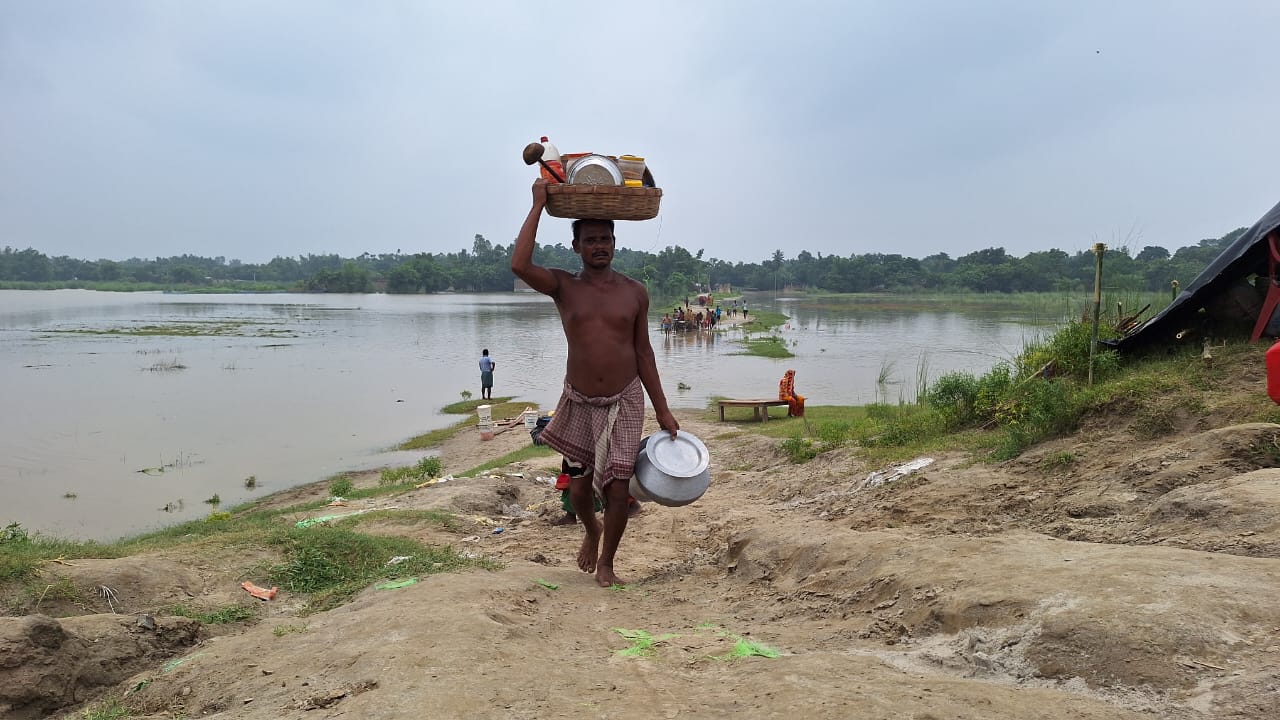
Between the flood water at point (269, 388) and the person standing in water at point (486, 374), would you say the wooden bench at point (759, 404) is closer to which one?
the flood water at point (269, 388)

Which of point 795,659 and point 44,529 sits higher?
point 795,659

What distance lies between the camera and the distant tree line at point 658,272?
81.6 metres

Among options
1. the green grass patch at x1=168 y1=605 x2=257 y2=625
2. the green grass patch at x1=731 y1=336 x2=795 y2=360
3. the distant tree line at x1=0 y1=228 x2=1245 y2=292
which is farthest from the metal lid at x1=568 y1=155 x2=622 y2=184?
the distant tree line at x1=0 y1=228 x2=1245 y2=292

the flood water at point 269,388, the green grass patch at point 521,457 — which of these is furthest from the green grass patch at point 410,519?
the flood water at point 269,388

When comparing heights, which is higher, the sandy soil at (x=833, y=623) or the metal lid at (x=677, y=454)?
the metal lid at (x=677, y=454)

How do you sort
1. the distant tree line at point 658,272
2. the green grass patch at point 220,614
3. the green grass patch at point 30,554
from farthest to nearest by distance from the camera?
1. the distant tree line at point 658,272
2. the green grass patch at point 30,554
3. the green grass patch at point 220,614

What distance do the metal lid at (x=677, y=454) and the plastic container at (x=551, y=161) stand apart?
62.4 inches

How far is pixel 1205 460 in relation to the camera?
14.6 feet

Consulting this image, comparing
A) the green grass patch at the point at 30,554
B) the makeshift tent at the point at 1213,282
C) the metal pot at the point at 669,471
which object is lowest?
the green grass patch at the point at 30,554

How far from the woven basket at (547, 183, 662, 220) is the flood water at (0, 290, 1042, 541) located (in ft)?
29.4

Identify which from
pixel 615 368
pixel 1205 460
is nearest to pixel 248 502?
pixel 615 368

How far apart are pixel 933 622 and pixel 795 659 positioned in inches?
27.5

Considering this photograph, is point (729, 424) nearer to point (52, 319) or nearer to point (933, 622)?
point (933, 622)

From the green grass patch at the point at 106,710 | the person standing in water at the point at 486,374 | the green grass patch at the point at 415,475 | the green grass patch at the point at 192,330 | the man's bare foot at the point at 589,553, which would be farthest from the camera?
the green grass patch at the point at 192,330
